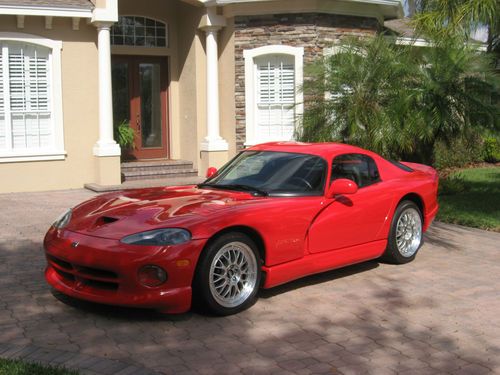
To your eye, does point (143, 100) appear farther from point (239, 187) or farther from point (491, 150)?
point (491, 150)

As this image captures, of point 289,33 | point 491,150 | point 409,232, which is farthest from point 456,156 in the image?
point 409,232

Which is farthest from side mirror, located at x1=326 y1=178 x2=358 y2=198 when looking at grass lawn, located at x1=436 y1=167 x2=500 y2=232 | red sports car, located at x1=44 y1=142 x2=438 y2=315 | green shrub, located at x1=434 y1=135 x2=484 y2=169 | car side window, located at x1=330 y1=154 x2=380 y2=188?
green shrub, located at x1=434 y1=135 x2=484 y2=169

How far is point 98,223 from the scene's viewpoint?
5340 millimetres

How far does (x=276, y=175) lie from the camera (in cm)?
626

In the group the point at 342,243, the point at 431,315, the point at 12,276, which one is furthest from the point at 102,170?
the point at 431,315

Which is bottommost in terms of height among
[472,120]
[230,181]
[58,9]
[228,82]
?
[230,181]

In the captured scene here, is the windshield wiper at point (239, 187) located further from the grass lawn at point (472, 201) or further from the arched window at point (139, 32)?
the arched window at point (139, 32)

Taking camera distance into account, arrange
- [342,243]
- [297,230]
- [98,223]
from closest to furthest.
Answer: [98,223]
[297,230]
[342,243]

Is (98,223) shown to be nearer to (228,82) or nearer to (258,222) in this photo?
(258,222)

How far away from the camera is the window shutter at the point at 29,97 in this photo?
12820 mm

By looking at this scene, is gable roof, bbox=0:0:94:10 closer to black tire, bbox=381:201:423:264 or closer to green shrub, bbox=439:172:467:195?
green shrub, bbox=439:172:467:195

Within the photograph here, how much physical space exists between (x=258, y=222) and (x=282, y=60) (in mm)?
9501

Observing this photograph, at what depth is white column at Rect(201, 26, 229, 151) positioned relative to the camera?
1445 cm

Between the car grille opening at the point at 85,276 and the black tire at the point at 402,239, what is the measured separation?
323 centimetres
